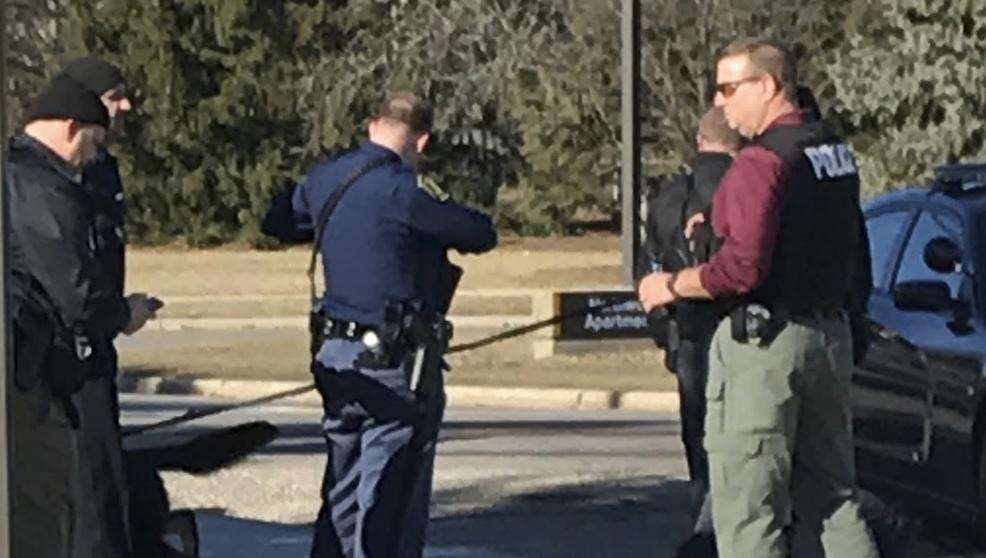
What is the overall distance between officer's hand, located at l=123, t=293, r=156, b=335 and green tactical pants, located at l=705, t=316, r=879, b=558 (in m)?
1.69

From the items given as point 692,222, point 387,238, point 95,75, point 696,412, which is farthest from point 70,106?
point 696,412

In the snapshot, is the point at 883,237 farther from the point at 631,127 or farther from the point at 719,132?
the point at 631,127

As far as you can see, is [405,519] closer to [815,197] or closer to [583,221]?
[815,197]

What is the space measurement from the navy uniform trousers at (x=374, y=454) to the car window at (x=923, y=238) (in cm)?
278

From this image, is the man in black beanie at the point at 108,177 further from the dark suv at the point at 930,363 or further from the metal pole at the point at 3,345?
the dark suv at the point at 930,363

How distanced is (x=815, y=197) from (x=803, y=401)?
598 mm

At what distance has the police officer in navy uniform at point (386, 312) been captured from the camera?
784 cm

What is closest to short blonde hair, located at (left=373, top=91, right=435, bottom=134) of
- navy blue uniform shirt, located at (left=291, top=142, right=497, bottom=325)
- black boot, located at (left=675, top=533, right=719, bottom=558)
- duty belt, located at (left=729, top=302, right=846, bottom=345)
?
navy blue uniform shirt, located at (left=291, top=142, right=497, bottom=325)

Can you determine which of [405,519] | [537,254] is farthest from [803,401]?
[537,254]

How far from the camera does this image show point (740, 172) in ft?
23.4

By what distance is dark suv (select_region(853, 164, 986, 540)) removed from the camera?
946cm

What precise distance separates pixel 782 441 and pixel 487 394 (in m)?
12.0

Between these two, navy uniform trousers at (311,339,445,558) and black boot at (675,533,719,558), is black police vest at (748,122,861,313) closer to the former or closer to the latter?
navy uniform trousers at (311,339,445,558)

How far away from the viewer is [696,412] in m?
9.49
